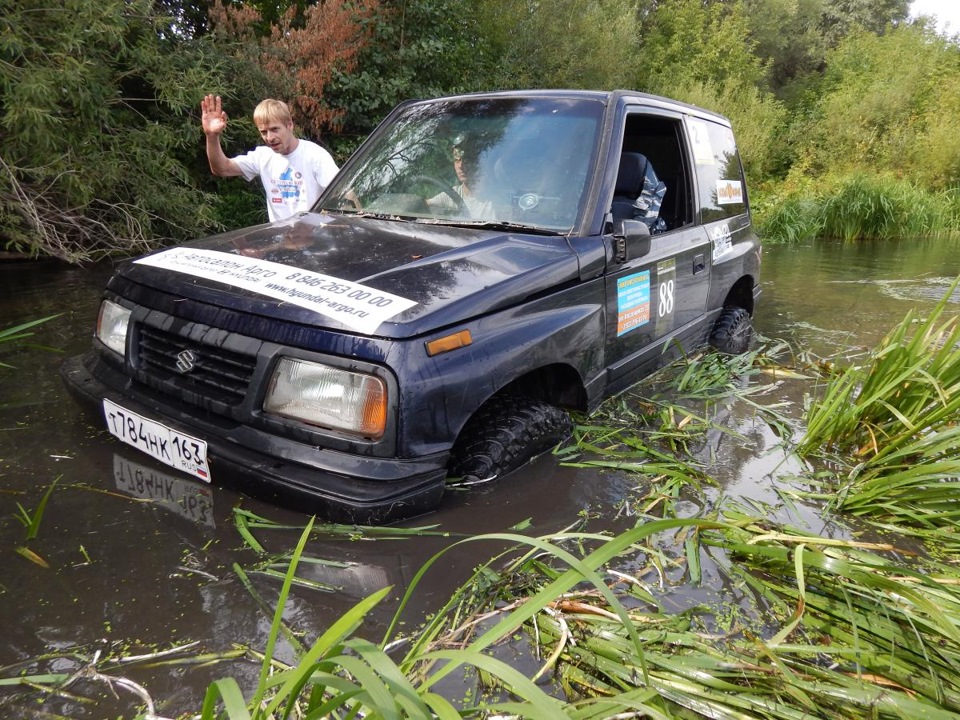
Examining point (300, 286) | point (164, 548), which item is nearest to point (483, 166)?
point (300, 286)

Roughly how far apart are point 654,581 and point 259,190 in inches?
374

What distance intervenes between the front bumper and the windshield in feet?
4.32

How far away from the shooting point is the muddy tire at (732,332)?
4680 millimetres

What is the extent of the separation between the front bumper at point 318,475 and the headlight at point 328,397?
0.31 ft

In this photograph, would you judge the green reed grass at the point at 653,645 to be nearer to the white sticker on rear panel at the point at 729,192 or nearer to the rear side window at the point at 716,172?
the rear side window at the point at 716,172

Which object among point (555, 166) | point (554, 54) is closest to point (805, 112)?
point (554, 54)

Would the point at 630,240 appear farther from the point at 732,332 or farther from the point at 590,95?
the point at 732,332

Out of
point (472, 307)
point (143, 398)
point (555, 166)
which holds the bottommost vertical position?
point (143, 398)

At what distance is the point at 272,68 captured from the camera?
394 inches

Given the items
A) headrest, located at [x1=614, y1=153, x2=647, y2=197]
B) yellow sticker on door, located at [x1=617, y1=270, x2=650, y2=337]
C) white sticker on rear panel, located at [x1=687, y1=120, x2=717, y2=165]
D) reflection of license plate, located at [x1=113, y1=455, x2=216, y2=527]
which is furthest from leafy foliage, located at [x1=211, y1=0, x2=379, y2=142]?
reflection of license plate, located at [x1=113, y1=455, x2=216, y2=527]

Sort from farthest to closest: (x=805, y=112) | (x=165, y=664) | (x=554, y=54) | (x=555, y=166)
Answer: (x=805, y=112) < (x=554, y=54) < (x=555, y=166) < (x=165, y=664)

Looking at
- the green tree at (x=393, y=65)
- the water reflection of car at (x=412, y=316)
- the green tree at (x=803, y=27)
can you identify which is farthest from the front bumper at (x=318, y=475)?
the green tree at (x=803, y=27)

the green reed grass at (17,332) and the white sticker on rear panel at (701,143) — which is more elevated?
the white sticker on rear panel at (701,143)

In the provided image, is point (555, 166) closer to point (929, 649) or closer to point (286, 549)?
point (286, 549)
